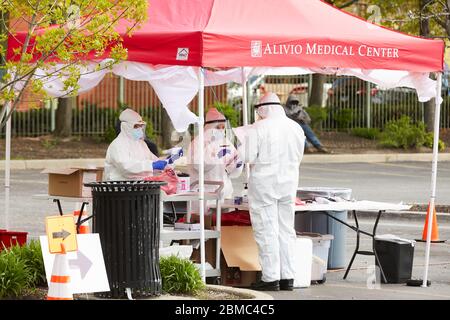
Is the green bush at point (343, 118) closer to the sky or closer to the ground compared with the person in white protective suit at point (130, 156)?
closer to the sky

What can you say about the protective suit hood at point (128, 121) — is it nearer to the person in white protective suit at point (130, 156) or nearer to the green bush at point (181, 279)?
the person in white protective suit at point (130, 156)

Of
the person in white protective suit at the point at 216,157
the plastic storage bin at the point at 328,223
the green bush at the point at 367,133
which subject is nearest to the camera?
the person in white protective suit at the point at 216,157

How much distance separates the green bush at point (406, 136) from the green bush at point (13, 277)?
2094cm

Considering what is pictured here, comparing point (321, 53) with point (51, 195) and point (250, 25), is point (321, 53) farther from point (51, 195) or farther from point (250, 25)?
point (51, 195)

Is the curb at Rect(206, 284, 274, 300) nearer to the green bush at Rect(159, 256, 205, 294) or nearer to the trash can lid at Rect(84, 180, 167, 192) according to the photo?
the green bush at Rect(159, 256, 205, 294)

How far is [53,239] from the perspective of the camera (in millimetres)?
9242

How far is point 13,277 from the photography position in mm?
10195

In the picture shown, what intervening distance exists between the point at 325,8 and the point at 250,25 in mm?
1348

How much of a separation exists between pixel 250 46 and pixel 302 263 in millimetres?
2411

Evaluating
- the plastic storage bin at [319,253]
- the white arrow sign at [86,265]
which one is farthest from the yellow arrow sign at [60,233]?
the plastic storage bin at [319,253]

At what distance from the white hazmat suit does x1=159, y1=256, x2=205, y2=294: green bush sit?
1872mm

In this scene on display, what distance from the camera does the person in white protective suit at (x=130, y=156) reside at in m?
12.4

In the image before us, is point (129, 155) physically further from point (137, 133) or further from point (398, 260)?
point (398, 260)
